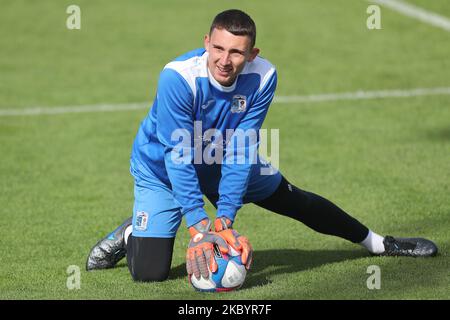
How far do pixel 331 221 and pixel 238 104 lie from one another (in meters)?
1.32

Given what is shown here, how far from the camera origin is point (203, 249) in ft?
22.3

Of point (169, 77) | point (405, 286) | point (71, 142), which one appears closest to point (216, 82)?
point (169, 77)

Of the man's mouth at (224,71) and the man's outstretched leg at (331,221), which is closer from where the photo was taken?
the man's mouth at (224,71)

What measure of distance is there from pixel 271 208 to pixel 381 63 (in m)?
8.86

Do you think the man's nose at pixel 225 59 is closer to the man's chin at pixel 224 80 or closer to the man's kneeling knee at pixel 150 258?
the man's chin at pixel 224 80

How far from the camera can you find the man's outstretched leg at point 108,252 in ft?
25.9

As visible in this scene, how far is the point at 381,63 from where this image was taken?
16125 millimetres

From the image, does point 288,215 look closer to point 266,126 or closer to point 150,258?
point 150,258

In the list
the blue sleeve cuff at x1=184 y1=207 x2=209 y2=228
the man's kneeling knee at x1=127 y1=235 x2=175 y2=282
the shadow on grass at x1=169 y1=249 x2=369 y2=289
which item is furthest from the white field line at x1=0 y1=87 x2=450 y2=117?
the blue sleeve cuff at x1=184 y1=207 x2=209 y2=228

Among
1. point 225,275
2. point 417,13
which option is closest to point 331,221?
point 225,275

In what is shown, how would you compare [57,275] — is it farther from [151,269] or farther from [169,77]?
[169,77]

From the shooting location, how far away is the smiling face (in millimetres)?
6754

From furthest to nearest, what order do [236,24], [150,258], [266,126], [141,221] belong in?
[266,126] < [141,221] < [150,258] < [236,24]

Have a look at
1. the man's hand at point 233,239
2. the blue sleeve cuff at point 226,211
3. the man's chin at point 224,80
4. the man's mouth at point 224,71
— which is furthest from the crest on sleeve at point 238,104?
the man's hand at point 233,239
